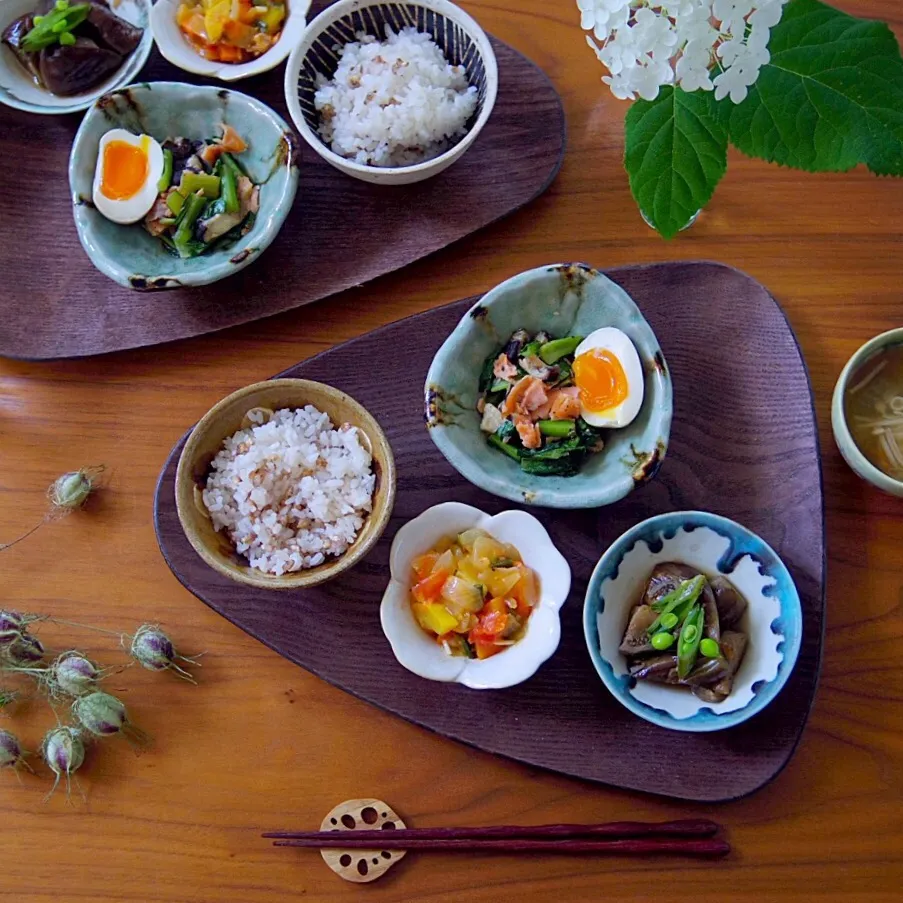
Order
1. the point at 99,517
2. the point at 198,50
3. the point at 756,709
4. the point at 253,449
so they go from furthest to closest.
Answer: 1. the point at 198,50
2. the point at 99,517
3. the point at 253,449
4. the point at 756,709

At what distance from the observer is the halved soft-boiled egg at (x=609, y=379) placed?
Answer: 1.87 m

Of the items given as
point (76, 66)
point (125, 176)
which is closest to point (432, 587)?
point (125, 176)

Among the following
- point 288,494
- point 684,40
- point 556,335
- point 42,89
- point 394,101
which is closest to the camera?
point 684,40

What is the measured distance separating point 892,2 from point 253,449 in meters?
2.06

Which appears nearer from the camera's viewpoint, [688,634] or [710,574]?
→ [688,634]

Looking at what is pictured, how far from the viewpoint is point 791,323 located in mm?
2154

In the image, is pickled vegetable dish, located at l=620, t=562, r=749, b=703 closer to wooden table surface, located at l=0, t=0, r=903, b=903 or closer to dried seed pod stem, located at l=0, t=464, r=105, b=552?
wooden table surface, located at l=0, t=0, r=903, b=903

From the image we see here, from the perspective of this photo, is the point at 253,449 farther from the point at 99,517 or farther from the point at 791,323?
the point at 791,323

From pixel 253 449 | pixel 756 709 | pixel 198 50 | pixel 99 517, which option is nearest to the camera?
pixel 756 709

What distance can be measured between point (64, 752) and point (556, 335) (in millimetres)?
1482

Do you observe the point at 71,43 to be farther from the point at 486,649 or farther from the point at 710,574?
the point at 710,574

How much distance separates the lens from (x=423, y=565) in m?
1.91

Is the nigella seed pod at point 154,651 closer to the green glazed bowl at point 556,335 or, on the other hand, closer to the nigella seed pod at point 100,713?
the nigella seed pod at point 100,713

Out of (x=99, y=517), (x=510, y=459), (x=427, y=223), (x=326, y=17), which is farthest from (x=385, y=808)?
(x=326, y=17)
